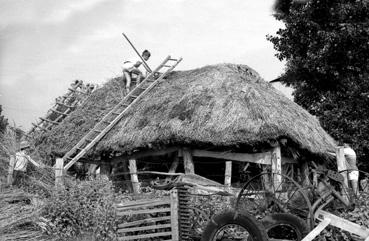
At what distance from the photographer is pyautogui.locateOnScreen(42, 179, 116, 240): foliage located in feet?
30.3

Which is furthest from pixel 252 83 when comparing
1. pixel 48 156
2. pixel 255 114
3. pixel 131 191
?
pixel 48 156

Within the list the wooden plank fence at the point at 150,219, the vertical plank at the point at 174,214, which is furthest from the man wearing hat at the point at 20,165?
the vertical plank at the point at 174,214

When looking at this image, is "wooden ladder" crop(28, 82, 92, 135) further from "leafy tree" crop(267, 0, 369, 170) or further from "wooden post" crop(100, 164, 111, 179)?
"leafy tree" crop(267, 0, 369, 170)

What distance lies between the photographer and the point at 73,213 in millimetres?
9922

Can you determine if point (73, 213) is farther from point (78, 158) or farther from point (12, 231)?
point (78, 158)

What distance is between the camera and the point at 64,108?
18.9 meters

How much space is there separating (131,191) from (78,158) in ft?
5.52

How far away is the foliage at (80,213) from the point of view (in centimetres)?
923

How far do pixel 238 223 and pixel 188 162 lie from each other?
5.56 metres

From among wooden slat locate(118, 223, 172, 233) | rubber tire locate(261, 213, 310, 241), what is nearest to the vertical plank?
wooden slat locate(118, 223, 172, 233)

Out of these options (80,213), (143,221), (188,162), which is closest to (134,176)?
(188,162)

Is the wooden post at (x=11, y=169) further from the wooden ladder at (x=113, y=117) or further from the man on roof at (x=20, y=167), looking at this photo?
the wooden ladder at (x=113, y=117)

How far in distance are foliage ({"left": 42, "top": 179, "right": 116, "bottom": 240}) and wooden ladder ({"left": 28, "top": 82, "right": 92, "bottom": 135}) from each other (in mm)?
8141

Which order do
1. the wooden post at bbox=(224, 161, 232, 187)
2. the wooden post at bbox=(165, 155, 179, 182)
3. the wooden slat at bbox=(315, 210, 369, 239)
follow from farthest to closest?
the wooden post at bbox=(165, 155, 179, 182) → the wooden post at bbox=(224, 161, 232, 187) → the wooden slat at bbox=(315, 210, 369, 239)
